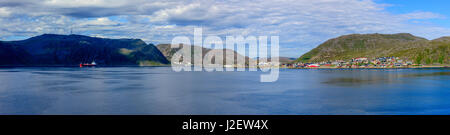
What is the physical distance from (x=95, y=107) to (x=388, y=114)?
24.5m

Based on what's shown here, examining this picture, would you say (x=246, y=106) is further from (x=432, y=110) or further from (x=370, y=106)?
(x=432, y=110)
